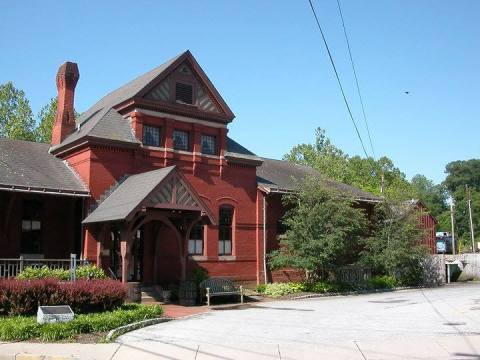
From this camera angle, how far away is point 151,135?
23516mm

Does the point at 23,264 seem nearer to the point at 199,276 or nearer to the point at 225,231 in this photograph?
the point at 199,276

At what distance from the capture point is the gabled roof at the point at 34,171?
1940 cm

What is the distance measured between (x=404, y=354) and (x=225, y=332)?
15.1ft

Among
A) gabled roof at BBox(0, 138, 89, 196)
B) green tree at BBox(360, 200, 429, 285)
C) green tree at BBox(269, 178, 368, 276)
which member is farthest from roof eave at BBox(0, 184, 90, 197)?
green tree at BBox(360, 200, 429, 285)

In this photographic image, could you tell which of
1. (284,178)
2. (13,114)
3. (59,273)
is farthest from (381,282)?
(13,114)

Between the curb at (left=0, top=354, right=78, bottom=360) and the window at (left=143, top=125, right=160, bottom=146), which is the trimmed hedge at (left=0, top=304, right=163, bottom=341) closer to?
the curb at (left=0, top=354, right=78, bottom=360)

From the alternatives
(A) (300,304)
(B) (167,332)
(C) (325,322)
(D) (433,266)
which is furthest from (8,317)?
(D) (433,266)

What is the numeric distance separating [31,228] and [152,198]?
226 inches

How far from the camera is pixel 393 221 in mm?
29562

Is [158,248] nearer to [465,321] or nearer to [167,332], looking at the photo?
[167,332]

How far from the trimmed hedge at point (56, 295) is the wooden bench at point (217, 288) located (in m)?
5.25

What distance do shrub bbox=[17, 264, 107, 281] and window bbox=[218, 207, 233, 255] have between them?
6.62 m

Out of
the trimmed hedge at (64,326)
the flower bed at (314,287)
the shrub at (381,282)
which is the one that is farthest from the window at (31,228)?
the shrub at (381,282)

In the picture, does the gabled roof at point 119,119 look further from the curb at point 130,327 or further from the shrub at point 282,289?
the curb at point 130,327
